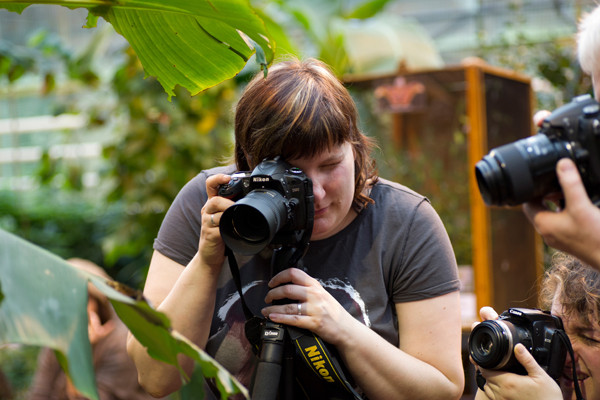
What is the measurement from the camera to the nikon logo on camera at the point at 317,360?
1205 mm

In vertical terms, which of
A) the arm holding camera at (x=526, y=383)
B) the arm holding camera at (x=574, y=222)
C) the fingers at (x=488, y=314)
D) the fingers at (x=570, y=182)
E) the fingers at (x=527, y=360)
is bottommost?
the arm holding camera at (x=526, y=383)

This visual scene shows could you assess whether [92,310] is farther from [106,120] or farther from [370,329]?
[106,120]

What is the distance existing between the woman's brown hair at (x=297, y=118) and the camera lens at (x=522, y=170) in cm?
38

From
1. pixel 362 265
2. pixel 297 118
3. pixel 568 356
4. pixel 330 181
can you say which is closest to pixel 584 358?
pixel 568 356

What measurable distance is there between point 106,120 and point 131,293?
3.03 m

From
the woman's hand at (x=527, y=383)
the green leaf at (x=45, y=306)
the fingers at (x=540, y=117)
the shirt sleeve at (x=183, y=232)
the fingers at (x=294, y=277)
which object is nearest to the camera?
the green leaf at (x=45, y=306)

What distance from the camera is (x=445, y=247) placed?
1324 mm

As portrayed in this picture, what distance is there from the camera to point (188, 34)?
3.56 feet

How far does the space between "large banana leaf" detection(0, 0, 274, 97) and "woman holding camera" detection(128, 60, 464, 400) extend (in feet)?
0.60

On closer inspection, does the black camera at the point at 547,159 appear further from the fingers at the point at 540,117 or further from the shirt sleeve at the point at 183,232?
the shirt sleeve at the point at 183,232

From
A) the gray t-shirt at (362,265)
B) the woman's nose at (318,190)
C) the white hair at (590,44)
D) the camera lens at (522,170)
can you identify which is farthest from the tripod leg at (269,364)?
the white hair at (590,44)

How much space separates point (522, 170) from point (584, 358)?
0.47m

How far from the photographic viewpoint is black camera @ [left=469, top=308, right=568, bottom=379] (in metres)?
1.16

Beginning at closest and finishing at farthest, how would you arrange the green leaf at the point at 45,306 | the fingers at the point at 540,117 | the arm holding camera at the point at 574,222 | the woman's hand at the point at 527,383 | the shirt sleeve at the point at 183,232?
1. the green leaf at the point at 45,306
2. the arm holding camera at the point at 574,222
3. the fingers at the point at 540,117
4. the woman's hand at the point at 527,383
5. the shirt sleeve at the point at 183,232
